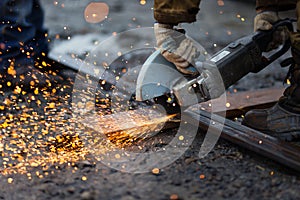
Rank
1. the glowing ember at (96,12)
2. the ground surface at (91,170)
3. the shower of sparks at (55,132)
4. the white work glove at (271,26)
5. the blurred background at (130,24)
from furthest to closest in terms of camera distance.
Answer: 1. the glowing ember at (96,12)
2. the blurred background at (130,24)
3. the white work glove at (271,26)
4. the shower of sparks at (55,132)
5. the ground surface at (91,170)

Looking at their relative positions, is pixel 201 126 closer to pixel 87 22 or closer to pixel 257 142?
pixel 257 142

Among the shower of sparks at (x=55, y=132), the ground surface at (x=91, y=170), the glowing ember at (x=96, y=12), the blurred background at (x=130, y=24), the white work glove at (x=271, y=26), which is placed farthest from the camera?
the glowing ember at (x=96, y=12)

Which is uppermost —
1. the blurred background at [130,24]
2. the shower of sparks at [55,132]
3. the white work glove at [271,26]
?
the white work glove at [271,26]

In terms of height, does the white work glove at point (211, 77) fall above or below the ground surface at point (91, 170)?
above

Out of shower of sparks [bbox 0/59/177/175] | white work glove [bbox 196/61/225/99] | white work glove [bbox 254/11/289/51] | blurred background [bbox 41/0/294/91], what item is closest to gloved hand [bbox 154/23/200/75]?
white work glove [bbox 196/61/225/99]

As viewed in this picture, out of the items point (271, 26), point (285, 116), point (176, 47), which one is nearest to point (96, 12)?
point (271, 26)

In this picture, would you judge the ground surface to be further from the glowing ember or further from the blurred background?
the glowing ember

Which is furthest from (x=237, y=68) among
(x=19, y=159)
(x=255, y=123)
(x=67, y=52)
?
(x=67, y=52)

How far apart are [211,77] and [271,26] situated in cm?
52

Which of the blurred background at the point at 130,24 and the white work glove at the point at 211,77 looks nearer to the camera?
the white work glove at the point at 211,77

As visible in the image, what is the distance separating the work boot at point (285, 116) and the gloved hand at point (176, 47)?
483mm

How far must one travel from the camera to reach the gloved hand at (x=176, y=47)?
258 centimetres

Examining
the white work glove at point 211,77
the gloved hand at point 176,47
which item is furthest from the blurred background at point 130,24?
the gloved hand at point 176,47

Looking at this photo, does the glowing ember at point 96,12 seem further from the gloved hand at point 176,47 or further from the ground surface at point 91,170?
the gloved hand at point 176,47
